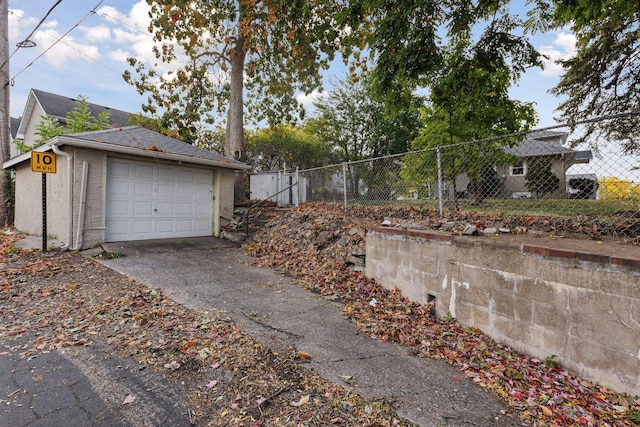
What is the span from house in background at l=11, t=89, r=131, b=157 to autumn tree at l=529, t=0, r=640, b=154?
58.6ft

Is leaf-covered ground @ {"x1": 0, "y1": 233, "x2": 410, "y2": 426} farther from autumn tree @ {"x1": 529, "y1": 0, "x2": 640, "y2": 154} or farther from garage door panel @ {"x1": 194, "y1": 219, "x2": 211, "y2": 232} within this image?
autumn tree @ {"x1": 529, "y1": 0, "x2": 640, "y2": 154}

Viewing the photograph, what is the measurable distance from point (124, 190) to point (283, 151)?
35.5 ft

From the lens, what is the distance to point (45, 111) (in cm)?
1411

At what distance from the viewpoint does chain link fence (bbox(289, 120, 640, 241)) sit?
3027 mm

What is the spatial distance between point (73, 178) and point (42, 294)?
304cm

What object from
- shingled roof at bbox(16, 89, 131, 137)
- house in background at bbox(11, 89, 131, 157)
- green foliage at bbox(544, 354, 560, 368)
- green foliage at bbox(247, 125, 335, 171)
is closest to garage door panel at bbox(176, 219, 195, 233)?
green foliage at bbox(544, 354, 560, 368)

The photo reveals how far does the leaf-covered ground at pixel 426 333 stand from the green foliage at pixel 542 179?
139 centimetres

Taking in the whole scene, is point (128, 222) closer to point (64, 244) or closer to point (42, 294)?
point (64, 244)

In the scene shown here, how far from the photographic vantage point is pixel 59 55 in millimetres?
9531

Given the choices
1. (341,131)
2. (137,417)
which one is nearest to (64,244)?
(137,417)

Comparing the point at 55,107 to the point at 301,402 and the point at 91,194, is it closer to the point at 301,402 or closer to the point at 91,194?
the point at 91,194

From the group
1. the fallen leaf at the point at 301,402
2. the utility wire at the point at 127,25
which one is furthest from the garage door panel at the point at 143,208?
the fallen leaf at the point at 301,402

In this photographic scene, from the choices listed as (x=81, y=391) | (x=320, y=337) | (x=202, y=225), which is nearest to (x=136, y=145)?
(x=202, y=225)

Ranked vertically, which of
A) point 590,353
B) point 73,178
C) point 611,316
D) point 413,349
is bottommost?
point 413,349
